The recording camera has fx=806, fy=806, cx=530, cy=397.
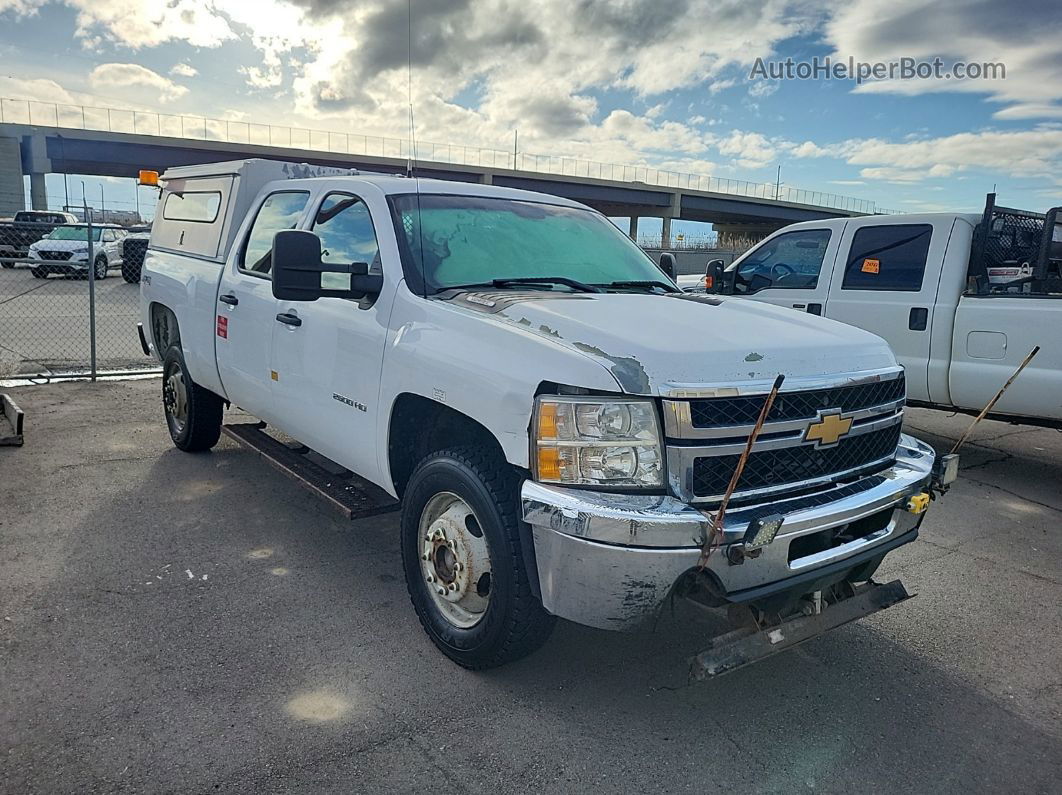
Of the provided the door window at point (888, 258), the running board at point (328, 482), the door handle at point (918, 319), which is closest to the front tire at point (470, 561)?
the running board at point (328, 482)

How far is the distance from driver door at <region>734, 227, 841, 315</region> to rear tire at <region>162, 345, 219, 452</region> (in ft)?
16.2

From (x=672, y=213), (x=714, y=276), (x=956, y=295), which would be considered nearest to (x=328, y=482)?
(x=714, y=276)

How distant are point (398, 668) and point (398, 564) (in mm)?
1151

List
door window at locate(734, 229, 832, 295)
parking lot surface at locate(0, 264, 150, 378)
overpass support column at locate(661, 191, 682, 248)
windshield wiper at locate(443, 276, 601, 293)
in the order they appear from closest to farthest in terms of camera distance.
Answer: windshield wiper at locate(443, 276, 601, 293) < door window at locate(734, 229, 832, 295) < parking lot surface at locate(0, 264, 150, 378) < overpass support column at locate(661, 191, 682, 248)

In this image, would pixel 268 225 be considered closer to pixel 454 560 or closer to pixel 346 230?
pixel 346 230

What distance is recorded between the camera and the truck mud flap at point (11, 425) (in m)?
6.23

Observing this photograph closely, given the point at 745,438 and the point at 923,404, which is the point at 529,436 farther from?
the point at 923,404

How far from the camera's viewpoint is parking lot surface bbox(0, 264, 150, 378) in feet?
33.4

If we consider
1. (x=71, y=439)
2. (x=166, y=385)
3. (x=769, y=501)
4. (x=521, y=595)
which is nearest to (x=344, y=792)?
(x=521, y=595)

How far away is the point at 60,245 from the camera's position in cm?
2159

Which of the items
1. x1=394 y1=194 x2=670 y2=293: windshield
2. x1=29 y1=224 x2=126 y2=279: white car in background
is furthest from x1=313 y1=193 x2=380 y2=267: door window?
x1=29 y1=224 x2=126 y2=279: white car in background

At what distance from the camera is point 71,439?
6594 mm

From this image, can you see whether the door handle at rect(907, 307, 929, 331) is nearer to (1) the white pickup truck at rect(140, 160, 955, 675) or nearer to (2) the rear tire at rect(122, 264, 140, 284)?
(1) the white pickup truck at rect(140, 160, 955, 675)

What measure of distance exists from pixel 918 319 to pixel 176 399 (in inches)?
238
